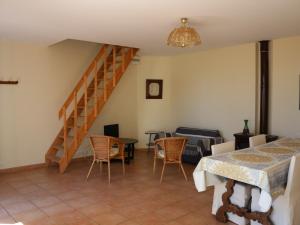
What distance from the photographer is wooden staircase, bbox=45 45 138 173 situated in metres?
4.93

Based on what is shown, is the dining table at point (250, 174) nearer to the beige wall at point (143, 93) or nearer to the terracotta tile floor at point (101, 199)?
the terracotta tile floor at point (101, 199)

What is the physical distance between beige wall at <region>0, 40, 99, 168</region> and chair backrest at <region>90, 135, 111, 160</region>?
1.40 metres

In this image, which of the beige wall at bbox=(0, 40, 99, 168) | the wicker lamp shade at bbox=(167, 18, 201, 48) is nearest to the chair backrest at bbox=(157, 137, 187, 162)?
the wicker lamp shade at bbox=(167, 18, 201, 48)

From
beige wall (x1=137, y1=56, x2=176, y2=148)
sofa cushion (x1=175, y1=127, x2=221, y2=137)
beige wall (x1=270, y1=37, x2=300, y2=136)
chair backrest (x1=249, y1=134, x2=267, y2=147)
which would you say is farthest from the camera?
beige wall (x1=137, y1=56, x2=176, y2=148)

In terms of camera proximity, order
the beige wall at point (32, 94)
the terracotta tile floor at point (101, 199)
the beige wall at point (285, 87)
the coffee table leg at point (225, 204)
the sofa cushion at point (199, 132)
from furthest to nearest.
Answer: the sofa cushion at point (199, 132)
the beige wall at point (32, 94)
the beige wall at point (285, 87)
the terracotta tile floor at point (101, 199)
the coffee table leg at point (225, 204)

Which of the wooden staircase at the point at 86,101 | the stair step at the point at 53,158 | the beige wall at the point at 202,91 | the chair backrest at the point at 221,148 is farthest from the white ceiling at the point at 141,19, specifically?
the stair step at the point at 53,158

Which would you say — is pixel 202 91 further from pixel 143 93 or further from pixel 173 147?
pixel 173 147

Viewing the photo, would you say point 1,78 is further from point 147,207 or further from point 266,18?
point 266,18

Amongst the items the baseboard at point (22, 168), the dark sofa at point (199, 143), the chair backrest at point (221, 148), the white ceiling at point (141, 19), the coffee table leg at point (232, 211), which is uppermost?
the white ceiling at point (141, 19)

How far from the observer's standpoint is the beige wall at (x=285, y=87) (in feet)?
15.6

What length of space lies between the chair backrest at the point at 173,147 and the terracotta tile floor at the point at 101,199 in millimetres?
372

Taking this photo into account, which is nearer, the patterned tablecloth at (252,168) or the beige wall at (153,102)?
the patterned tablecloth at (252,168)

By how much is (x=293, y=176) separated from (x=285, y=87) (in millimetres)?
2728

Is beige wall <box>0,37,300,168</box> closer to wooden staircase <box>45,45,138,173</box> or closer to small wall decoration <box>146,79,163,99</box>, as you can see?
small wall decoration <box>146,79,163,99</box>
